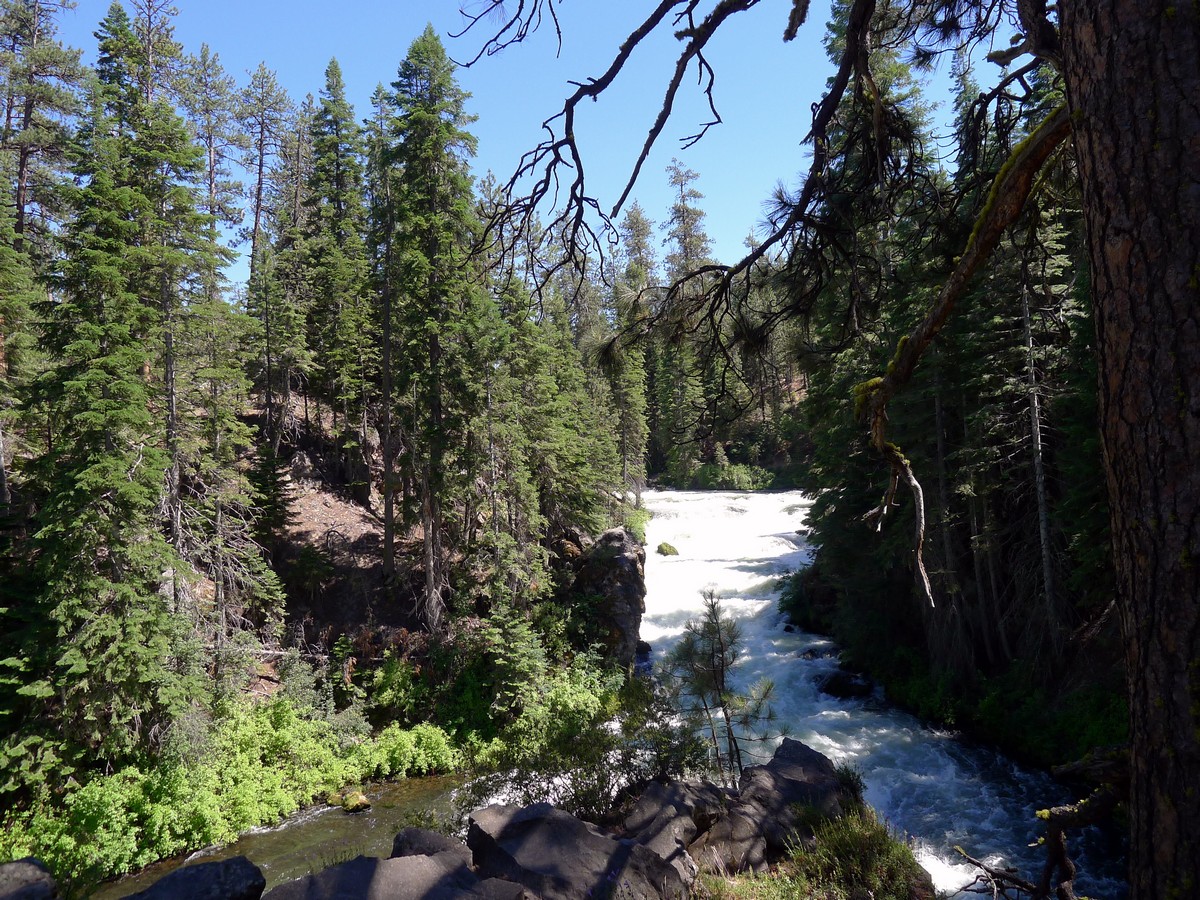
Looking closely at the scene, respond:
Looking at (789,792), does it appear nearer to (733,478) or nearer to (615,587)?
(615,587)

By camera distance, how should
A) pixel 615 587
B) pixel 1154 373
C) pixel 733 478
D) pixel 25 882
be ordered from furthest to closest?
pixel 733 478
pixel 615 587
pixel 25 882
pixel 1154 373

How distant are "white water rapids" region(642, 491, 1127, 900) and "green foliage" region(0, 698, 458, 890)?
8.72m

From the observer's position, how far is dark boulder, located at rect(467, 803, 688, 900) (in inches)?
215

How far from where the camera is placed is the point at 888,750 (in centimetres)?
1350

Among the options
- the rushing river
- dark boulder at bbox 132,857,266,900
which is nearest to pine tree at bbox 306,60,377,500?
the rushing river

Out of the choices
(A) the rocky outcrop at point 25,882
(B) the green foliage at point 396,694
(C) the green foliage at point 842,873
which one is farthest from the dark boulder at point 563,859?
(B) the green foliage at point 396,694

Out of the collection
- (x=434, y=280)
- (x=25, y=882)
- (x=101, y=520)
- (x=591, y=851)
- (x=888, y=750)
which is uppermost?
(x=434, y=280)

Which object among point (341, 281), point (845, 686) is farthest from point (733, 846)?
point (341, 281)

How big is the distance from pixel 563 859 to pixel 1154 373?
19.5 feet

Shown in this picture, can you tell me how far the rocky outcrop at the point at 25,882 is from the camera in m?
4.95

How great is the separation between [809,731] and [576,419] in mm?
15688

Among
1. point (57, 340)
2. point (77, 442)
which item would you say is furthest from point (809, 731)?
point (57, 340)

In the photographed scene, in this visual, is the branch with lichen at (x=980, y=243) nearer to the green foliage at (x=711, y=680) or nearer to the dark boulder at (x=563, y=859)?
the dark boulder at (x=563, y=859)

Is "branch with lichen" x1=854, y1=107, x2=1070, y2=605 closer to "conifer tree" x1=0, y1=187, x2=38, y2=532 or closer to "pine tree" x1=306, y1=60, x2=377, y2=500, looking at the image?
"conifer tree" x1=0, y1=187, x2=38, y2=532
